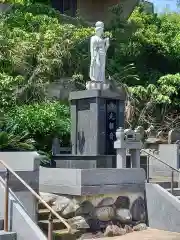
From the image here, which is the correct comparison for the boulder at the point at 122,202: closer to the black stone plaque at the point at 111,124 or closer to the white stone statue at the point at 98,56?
the black stone plaque at the point at 111,124

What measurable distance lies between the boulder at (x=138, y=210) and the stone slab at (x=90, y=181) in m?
0.31

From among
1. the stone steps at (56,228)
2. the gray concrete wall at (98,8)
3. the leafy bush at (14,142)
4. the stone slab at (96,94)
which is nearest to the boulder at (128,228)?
the stone steps at (56,228)

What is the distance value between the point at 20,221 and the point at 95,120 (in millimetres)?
6622

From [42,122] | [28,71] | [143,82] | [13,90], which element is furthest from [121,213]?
[143,82]

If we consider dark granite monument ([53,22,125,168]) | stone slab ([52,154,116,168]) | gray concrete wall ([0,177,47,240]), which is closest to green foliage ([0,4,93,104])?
dark granite monument ([53,22,125,168])

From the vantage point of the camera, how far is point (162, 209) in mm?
11383

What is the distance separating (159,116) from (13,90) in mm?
7172

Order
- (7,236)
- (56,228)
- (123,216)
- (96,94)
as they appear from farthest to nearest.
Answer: (96,94), (123,216), (56,228), (7,236)

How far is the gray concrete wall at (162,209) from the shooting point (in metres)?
11.2

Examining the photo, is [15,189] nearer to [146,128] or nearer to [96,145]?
[96,145]

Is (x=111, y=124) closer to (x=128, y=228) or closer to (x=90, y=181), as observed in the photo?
(x=90, y=181)

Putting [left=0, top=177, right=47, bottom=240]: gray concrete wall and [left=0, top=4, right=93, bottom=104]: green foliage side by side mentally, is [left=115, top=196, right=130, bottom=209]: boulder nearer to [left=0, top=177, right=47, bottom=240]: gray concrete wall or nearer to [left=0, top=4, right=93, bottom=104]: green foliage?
[left=0, top=177, right=47, bottom=240]: gray concrete wall

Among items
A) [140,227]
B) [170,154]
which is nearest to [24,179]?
[140,227]

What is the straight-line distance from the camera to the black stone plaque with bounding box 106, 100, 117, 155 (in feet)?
46.8
